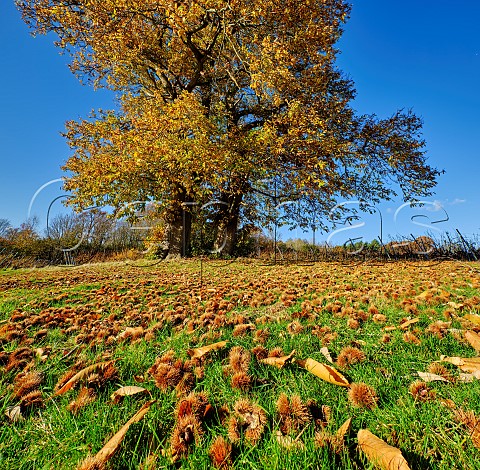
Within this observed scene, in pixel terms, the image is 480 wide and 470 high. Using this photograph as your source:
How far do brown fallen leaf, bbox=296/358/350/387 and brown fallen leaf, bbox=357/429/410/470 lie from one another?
407 mm

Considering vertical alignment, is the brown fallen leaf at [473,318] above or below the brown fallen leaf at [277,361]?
above

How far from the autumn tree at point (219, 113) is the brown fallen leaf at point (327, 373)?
9024 millimetres

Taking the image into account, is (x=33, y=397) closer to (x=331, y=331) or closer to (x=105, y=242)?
(x=331, y=331)

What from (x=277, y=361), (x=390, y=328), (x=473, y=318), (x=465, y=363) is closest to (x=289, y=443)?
(x=277, y=361)

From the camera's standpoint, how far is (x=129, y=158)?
36.4 feet

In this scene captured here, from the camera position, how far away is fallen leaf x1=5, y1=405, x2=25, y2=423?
4.32ft

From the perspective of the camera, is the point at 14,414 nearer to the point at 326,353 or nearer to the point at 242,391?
the point at 242,391

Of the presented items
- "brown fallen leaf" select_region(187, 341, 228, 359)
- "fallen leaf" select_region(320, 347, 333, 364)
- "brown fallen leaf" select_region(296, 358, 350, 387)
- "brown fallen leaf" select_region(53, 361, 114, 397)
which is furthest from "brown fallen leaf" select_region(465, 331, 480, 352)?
"brown fallen leaf" select_region(53, 361, 114, 397)

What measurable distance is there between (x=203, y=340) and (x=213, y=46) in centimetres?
1390

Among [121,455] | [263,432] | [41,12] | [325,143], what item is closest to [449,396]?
[263,432]

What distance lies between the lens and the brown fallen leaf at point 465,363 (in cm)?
151

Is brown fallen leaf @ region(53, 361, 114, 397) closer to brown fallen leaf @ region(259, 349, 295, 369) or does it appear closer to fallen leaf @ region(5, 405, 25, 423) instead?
fallen leaf @ region(5, 405, 25, 423)

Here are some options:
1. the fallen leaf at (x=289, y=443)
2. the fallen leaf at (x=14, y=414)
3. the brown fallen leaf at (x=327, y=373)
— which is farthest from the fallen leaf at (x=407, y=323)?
the fallen leaf at (x=14, y=414)

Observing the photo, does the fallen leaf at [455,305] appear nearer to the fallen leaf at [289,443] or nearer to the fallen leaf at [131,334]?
the fallen leaf at [289,443]
